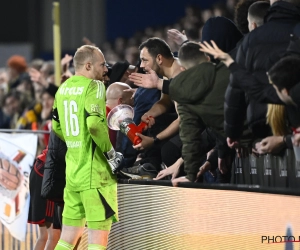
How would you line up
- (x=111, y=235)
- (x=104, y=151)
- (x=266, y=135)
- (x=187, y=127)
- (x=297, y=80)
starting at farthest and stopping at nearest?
(x=111, y=235), (x=104, y=151), (x=187, y=127), (x=266, y=135), (x=297, y=80)

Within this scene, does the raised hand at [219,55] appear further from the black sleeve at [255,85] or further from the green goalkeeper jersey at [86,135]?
the green goalkeeper jersey at [86,135]

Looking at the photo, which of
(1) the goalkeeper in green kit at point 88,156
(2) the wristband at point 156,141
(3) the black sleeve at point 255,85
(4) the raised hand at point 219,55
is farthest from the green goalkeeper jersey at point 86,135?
(3) the black sleeve at point 255,85

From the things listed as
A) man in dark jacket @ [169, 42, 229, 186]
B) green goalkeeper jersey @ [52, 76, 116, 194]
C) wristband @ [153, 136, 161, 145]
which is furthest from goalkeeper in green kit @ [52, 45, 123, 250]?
man in dark jacket @ [169, 42, 229, 186]

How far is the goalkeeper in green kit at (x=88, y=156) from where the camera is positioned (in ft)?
22.8

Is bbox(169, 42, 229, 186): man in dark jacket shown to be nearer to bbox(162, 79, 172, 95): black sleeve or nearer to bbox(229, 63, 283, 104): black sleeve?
bbox(162, 79, 172, 95): black sleeve

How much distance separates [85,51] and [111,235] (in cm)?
145

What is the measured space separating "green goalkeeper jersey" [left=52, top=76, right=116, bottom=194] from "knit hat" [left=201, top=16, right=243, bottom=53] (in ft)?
2.94

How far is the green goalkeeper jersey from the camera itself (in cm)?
691

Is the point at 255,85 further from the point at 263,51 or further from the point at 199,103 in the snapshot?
the point at 199,103

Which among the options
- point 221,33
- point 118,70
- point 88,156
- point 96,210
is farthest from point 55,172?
point 221,33

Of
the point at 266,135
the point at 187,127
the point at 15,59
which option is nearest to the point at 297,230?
the point at 266,135

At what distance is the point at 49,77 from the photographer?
11977mm

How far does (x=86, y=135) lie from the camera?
277 inches

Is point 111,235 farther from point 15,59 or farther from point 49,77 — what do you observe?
point 15,59
